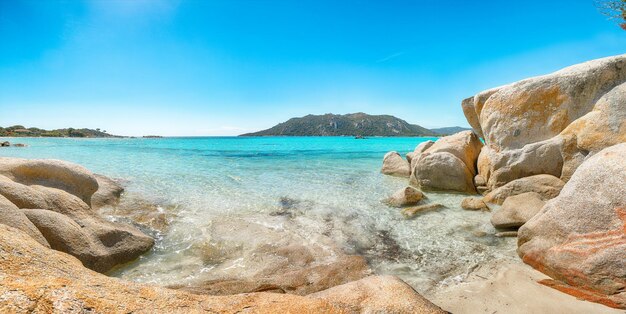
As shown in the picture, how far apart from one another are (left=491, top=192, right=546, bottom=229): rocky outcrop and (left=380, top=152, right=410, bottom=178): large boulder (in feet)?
35.0

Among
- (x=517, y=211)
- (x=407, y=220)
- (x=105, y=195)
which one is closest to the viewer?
(x=517, y=211)

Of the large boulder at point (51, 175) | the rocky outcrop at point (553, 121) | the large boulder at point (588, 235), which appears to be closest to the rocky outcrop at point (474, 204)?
the rocky outcrop at point (553, 121)

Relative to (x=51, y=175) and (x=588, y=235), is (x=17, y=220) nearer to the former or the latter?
(x=51, y=175)

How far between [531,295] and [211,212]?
9749mm

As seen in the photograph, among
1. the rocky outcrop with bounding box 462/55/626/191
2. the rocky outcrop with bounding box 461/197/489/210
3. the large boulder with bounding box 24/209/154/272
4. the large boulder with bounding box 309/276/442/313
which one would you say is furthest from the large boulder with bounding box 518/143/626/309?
the large boulder with bounding box 24/209/154/272

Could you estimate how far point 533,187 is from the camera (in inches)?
414

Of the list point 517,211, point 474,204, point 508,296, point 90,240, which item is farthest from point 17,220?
point 474,204

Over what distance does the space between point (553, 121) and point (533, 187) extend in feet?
11.5

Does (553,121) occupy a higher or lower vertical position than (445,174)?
higher

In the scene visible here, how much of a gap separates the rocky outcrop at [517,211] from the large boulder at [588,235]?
1.82m

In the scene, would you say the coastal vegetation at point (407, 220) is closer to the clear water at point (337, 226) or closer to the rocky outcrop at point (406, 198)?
the rocky outcrop at point (406, 198)

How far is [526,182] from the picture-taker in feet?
35.5

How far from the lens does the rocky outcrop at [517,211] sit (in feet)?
27.0

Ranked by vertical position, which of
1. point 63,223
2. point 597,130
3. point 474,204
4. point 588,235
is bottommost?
point 474,204
